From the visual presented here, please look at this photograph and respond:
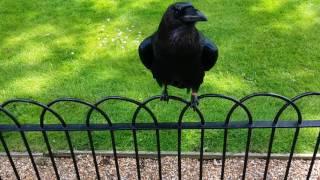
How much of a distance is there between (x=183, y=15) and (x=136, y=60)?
11.7 feet

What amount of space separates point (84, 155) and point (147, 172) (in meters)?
0.73

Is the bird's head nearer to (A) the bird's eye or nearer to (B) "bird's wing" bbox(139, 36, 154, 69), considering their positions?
(A) the bird's eye

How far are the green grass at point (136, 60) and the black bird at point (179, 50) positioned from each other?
160 centimetres

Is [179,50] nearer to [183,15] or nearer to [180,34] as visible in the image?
[180,34]

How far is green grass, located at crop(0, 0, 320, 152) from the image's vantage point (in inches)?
202

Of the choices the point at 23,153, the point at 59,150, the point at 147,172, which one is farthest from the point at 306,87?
the point at 23,153

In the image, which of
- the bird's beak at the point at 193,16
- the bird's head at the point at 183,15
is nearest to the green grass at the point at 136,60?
the bird's head at the point at 183,15

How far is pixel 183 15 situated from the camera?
283 centimetres

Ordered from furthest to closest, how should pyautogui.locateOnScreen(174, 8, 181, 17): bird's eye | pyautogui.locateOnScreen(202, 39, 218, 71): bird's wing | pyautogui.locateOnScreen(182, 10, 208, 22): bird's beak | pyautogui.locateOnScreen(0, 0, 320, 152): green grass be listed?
1. pyautogui.locateOnScreen(0, 0, 320, 152): green grass
2. pyautogui.locateOnScreen(202, 39, 218, 71): bird's wing
3. pyautogui.locateOnScreen(174, 8, 181, 17): bird's eye
4. pyautogui.locateOnScreen(182, 10, 208, 22): bird's beak

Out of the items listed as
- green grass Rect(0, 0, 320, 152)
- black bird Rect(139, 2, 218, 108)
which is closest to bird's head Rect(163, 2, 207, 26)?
black bird Rect(139, 2, 218, 108)

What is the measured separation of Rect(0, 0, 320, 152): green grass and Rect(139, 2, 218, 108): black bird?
1600 millimetres

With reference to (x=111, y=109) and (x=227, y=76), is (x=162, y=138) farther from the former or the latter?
(x=227, y=76)

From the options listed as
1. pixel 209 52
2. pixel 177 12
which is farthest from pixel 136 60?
pixel 177 12

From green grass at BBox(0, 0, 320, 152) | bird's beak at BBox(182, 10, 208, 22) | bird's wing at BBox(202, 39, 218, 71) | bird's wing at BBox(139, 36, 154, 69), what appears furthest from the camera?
green grass at BBox(0, 0, 320, 152)
